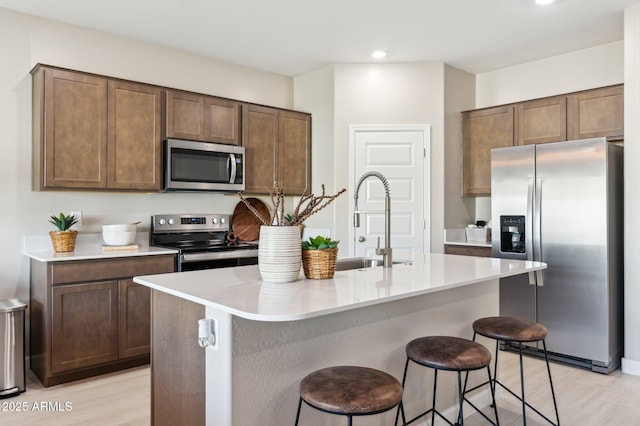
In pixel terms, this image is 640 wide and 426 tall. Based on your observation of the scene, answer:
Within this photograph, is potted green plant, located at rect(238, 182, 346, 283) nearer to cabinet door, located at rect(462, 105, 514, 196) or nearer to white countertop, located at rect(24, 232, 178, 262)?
white countertop, located at rect(24, 232, 178, 262)

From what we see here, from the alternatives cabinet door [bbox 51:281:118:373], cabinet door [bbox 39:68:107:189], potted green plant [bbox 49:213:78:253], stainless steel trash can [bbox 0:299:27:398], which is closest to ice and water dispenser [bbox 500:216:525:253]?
cabinet door [bbox 51:281:118:373]

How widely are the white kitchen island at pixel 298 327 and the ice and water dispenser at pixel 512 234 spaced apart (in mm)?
1274

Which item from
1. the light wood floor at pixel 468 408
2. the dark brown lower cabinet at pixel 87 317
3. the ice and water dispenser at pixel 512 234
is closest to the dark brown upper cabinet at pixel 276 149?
the dark brown lower cabinet at pixel 87 317

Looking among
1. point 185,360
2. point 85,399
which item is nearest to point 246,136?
point 85,399

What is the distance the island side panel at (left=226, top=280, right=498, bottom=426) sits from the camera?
1.63 m

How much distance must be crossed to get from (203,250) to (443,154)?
2485 millimetres

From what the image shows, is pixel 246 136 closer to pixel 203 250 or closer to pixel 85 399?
pixel 203 250

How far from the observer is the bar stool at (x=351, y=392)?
4.63 ft

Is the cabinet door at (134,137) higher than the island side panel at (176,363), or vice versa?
the cabinet door at (134,137)

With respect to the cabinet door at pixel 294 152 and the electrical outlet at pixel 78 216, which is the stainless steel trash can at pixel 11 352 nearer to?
the electrical outlet at pixel 78 216

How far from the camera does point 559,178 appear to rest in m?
3.51

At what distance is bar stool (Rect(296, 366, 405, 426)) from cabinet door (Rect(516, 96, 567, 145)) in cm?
333

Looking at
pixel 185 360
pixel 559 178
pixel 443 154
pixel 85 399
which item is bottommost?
pixel 85 399

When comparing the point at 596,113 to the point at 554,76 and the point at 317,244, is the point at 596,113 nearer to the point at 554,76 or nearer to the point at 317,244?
the point at 554,76
